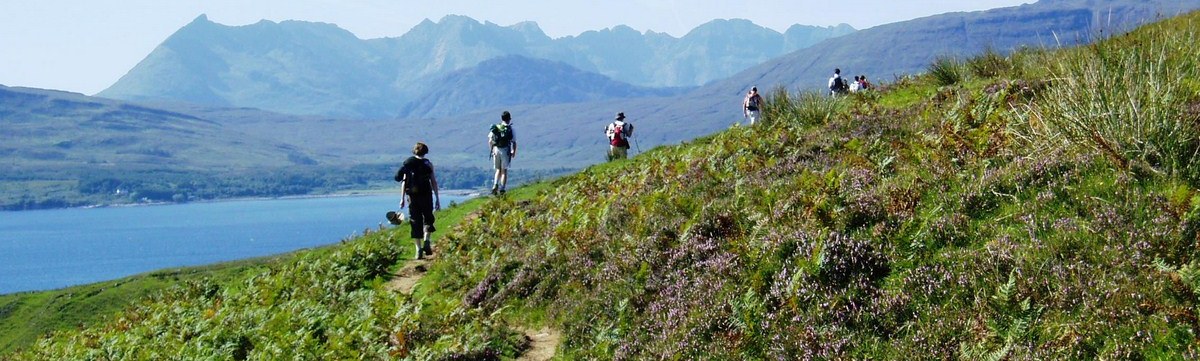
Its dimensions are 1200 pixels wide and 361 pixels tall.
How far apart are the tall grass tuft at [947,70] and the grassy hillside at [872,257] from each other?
18.2ft

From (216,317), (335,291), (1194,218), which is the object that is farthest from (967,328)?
(216,317)

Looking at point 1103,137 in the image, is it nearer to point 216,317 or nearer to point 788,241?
point 788,241

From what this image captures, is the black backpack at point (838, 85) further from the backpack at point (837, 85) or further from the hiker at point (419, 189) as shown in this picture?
the hiker at point (419, 189)

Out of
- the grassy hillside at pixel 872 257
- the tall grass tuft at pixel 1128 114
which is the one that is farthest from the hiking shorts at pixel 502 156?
the tall grass tuft at pixel 1128 114

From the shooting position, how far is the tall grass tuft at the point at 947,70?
2216 cm

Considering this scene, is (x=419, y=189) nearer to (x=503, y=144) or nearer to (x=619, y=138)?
(x=503, y=144)

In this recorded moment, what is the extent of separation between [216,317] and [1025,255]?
1396 cm

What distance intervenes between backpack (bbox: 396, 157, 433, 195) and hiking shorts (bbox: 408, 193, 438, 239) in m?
0.14

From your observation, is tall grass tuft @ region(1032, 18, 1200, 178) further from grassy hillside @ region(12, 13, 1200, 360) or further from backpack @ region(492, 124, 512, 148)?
backpack @ region(492, 124, 512, 148)

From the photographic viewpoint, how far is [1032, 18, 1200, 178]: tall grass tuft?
8523 mm

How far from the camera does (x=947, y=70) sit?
22.8m

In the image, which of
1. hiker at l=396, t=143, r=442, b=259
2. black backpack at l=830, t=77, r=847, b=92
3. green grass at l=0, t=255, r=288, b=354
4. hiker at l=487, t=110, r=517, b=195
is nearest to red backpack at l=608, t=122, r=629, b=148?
hiker at l=487, t=110, r=517, b=195

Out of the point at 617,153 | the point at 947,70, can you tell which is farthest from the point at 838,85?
the point at 947,70

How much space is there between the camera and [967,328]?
739 cm
